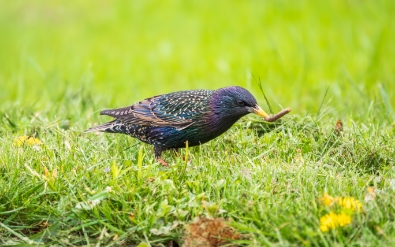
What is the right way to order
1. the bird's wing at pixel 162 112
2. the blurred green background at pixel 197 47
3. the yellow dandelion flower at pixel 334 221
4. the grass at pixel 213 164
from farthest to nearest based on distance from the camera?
1. the blurred green background at pixel 197 47
2. the bird's wing at pixel 162 112
3. the grass at pixel 213 164
4. the yellow dandelion flower at pixel 334 221

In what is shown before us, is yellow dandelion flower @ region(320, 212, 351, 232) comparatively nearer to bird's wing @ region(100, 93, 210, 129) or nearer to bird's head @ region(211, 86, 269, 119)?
bird's head @ region(211, 86, 269, 119)

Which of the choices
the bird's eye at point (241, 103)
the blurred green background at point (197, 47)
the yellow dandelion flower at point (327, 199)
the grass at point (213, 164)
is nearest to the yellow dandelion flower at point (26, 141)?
the grass at point (213, 164)

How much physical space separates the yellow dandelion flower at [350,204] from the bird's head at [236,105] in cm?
127

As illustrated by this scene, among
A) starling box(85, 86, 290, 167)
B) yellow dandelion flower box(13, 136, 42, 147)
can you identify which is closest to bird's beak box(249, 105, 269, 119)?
starling box(85, 86, 290, 167)

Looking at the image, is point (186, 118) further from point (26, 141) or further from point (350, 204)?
point (350, 204)

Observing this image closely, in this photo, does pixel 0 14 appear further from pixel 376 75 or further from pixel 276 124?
pixel 276 124

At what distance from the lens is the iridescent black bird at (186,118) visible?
5.14 m

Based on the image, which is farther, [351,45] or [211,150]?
[351,45]

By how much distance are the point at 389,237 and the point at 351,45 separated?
6.55 metres

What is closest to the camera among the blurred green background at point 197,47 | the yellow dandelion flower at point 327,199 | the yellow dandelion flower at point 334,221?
the yellow dandelion flower at point 334,221

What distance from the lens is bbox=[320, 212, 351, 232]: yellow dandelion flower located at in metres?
3.84

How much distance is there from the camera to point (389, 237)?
380cm

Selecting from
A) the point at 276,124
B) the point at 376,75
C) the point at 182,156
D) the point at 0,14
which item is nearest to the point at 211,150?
the point at 182,156

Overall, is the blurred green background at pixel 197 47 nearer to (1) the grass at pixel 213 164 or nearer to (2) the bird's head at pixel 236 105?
(1) the grass at pixel 213 164
